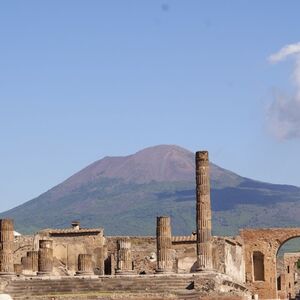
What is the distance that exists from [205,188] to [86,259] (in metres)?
7.20

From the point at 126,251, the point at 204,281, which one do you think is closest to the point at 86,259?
the point at 126,251

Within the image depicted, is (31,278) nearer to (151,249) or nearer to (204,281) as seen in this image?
(204,281)

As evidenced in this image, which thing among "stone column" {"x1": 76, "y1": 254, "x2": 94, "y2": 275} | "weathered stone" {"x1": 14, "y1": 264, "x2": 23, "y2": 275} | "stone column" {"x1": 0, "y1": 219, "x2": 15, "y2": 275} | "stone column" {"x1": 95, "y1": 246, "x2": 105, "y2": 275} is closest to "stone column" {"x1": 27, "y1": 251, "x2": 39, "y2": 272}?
"weathered stone" {"x1": 14, "y1": 264, "x2": 23, "y2": 275}

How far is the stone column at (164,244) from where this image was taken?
53.5 meters

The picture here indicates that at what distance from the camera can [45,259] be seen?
182ft

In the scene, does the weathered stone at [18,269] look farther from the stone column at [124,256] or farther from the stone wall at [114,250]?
the stone column at [124,256]

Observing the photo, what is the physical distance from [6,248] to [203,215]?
28.8ft

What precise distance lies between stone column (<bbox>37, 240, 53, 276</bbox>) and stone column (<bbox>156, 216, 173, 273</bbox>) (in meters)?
4.98

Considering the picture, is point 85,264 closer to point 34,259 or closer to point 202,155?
point 34,259

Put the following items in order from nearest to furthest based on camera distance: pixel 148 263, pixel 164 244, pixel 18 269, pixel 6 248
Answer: pixel 6 248 → pixel 164 244 → pixel 18 269 → pixel 148 263

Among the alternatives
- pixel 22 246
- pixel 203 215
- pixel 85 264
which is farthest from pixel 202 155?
pixel 22 246

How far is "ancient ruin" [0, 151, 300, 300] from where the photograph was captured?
4975cm

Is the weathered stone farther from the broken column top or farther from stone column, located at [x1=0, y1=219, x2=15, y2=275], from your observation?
the broken column top

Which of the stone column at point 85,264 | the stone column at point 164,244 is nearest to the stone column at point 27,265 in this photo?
the stone column at point 85,264
